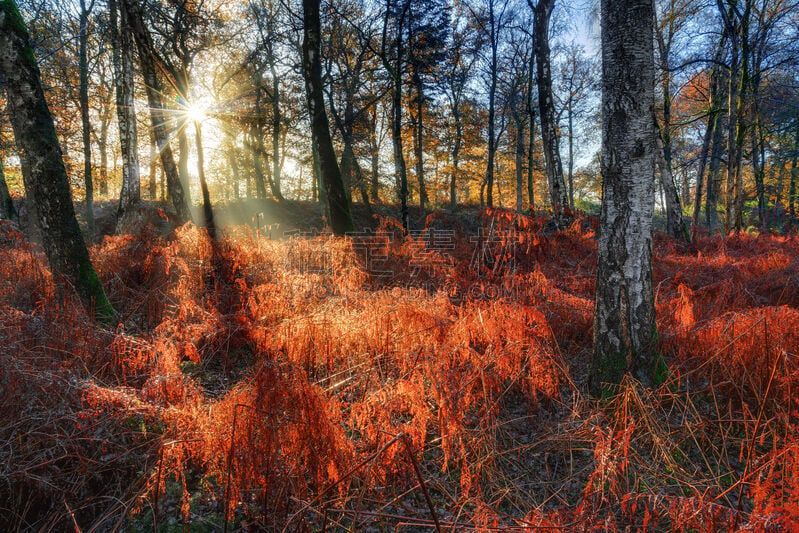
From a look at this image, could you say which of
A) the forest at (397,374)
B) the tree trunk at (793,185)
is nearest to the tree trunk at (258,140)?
the forest at (397,374)

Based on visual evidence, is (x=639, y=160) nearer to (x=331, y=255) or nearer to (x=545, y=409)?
(x=545, y=409)

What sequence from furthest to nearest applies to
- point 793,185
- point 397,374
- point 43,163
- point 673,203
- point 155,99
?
1. point 793,185
2. point 673,203
3. point 155,99
4. point 43,163
5. point 397,374

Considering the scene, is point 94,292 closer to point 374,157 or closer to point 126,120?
point 126,120

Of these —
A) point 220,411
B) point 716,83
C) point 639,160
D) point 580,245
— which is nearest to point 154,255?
point 220,411

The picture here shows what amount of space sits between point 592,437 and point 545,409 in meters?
0.51

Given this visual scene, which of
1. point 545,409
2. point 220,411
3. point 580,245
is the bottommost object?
point 545,409

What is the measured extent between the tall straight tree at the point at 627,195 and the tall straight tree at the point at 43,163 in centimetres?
520

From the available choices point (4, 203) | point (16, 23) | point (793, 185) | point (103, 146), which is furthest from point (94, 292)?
point (793, 185)

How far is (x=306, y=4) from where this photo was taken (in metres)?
8.41

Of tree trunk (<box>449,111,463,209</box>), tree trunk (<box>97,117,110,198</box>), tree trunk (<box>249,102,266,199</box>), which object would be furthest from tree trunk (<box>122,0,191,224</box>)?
tree trunk (<box>449,111,463,209</box>)

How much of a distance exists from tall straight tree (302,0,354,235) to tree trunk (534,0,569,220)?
223 inches

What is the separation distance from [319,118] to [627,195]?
7.72m

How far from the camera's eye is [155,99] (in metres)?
9.69

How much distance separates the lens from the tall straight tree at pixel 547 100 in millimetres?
9656
